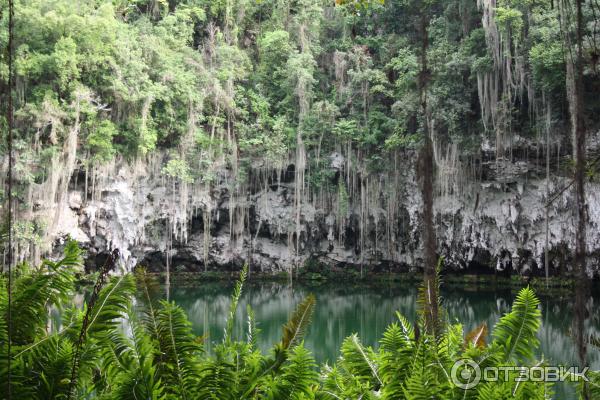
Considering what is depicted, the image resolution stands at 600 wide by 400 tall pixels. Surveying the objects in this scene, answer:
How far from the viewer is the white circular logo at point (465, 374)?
2412 mm

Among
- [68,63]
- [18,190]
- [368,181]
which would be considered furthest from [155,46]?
[368,181]

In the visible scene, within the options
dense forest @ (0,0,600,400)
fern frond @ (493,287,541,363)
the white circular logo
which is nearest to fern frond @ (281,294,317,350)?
the white circular logo

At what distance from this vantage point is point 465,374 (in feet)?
8.15

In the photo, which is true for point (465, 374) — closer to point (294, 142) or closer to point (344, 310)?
point (344, 310)

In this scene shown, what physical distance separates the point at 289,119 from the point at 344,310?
910 cm

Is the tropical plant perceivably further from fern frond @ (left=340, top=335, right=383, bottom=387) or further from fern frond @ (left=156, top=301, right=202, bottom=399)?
fern frond @ (left=340, top=335, right=383, bottom=387)

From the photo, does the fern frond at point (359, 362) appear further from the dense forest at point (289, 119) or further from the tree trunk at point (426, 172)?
the dense forest at point (289, 119)

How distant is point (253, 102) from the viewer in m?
25.2

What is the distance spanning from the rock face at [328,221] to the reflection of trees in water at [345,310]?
1.52 meters

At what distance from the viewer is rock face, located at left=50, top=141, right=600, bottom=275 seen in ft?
68.3

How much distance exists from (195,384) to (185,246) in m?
23.5

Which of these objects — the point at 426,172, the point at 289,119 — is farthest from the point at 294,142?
the point at 426,172

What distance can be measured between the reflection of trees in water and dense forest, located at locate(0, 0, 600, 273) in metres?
1.98

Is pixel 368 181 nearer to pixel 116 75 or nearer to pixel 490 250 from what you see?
pixel 490 250
